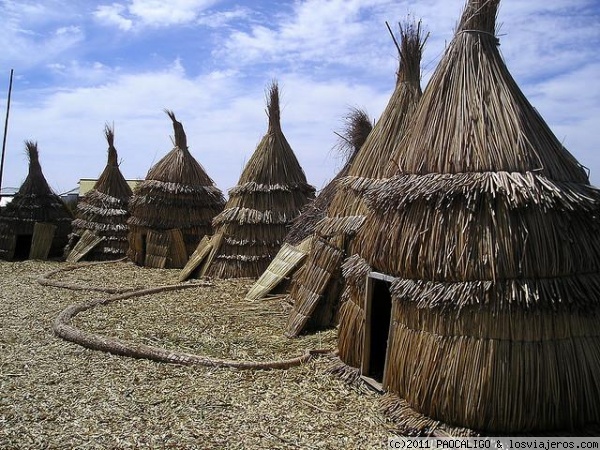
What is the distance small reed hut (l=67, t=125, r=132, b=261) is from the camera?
18.4 meters

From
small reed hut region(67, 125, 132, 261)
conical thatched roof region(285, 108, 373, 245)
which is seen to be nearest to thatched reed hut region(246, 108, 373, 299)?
conical thatched roof region(285, 108, 373, 245)

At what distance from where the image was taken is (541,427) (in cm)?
463

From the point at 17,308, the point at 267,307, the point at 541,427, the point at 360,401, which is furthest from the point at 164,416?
the point at 17,308

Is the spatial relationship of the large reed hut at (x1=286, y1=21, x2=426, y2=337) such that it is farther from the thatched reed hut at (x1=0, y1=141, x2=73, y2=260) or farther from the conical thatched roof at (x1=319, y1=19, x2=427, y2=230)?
the thatched reed hut at (x1=0, y1=141, x2=73, y2=260)

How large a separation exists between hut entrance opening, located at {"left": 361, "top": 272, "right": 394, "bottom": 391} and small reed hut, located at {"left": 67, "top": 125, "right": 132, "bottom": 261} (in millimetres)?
13384

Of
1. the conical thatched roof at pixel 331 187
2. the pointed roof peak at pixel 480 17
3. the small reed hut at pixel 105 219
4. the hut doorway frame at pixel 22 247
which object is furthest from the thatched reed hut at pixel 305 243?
the hut doorway frame at pixel 22 247

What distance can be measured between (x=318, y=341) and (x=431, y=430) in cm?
296

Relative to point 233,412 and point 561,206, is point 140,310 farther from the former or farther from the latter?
point 561,206

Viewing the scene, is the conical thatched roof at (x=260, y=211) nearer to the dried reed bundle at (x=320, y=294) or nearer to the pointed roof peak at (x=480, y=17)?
the dried reed bundle at (x=320, y=294)

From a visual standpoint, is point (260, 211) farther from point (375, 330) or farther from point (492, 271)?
point (492, 271)

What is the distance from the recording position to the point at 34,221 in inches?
749

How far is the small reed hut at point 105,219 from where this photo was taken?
1836 centimetres

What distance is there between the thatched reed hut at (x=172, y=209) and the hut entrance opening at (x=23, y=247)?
15.8 ft

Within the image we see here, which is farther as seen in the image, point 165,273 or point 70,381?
point 165,273
